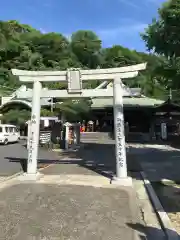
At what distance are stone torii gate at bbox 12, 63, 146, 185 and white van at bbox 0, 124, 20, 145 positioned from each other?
54.1 feet

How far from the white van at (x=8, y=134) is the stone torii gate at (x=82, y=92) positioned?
54.1ft

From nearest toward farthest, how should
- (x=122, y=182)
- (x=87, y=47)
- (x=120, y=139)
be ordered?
(x=122, y=182) < (x=120, y=139) < (x=87, y=47)

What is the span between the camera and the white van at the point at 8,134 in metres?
29.9

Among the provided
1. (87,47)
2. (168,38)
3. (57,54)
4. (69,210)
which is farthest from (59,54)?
(69,210)

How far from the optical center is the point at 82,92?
45.3 ft

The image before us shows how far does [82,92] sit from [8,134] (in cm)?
1844

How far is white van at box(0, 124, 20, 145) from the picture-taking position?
29.9 meters

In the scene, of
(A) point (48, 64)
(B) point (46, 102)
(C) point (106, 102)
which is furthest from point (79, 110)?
(A) point (48, 64)

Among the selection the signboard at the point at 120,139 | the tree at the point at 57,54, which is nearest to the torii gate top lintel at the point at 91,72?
the signboard at the point at 120,139

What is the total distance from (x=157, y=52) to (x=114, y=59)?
51491mm

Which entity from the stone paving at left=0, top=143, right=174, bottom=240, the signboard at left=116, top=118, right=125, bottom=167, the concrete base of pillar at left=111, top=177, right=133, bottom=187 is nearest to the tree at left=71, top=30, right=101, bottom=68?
the signboard at left=116, top=118, right=125, bottom=167

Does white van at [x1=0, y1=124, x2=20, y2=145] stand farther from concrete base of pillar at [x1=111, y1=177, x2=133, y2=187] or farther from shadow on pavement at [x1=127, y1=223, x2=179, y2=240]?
shadow on pavement at [x1=127, y1=223, x2=179, y2=240]

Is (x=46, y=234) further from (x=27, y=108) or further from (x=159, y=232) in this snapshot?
(x=27, y=108)

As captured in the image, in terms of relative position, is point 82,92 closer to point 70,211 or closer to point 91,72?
point 91,72
